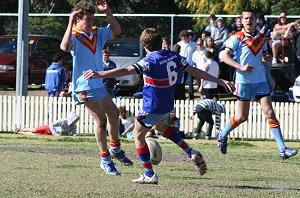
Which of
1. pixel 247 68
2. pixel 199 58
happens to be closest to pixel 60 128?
pixel 199 58

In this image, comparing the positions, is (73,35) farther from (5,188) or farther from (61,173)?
(5,188)

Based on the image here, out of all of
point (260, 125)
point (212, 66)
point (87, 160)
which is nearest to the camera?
point (87, 160)

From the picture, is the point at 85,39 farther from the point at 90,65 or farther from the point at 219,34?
the point at 219,34

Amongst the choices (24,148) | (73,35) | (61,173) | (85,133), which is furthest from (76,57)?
(85,133)

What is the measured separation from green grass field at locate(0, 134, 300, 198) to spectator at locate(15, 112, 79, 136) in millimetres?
4665

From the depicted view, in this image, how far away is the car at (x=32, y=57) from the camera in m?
31.5

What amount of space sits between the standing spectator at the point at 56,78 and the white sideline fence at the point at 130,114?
1032mm

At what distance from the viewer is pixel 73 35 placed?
12500 mm

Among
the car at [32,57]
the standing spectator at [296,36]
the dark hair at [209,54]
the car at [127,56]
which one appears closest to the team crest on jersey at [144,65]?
the dark hair at [209,54]

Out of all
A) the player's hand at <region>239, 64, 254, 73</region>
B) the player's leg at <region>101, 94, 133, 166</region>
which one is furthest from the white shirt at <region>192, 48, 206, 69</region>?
the player's leg at <region>101, 94, 133, 166</region>

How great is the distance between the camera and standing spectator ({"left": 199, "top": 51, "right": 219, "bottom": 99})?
25203 millimetres

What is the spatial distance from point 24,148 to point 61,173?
451 cm

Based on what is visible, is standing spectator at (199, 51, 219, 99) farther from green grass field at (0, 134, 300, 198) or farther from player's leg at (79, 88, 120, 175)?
player's leg at (79, 88, 120, 175)

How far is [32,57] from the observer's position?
31.8m
